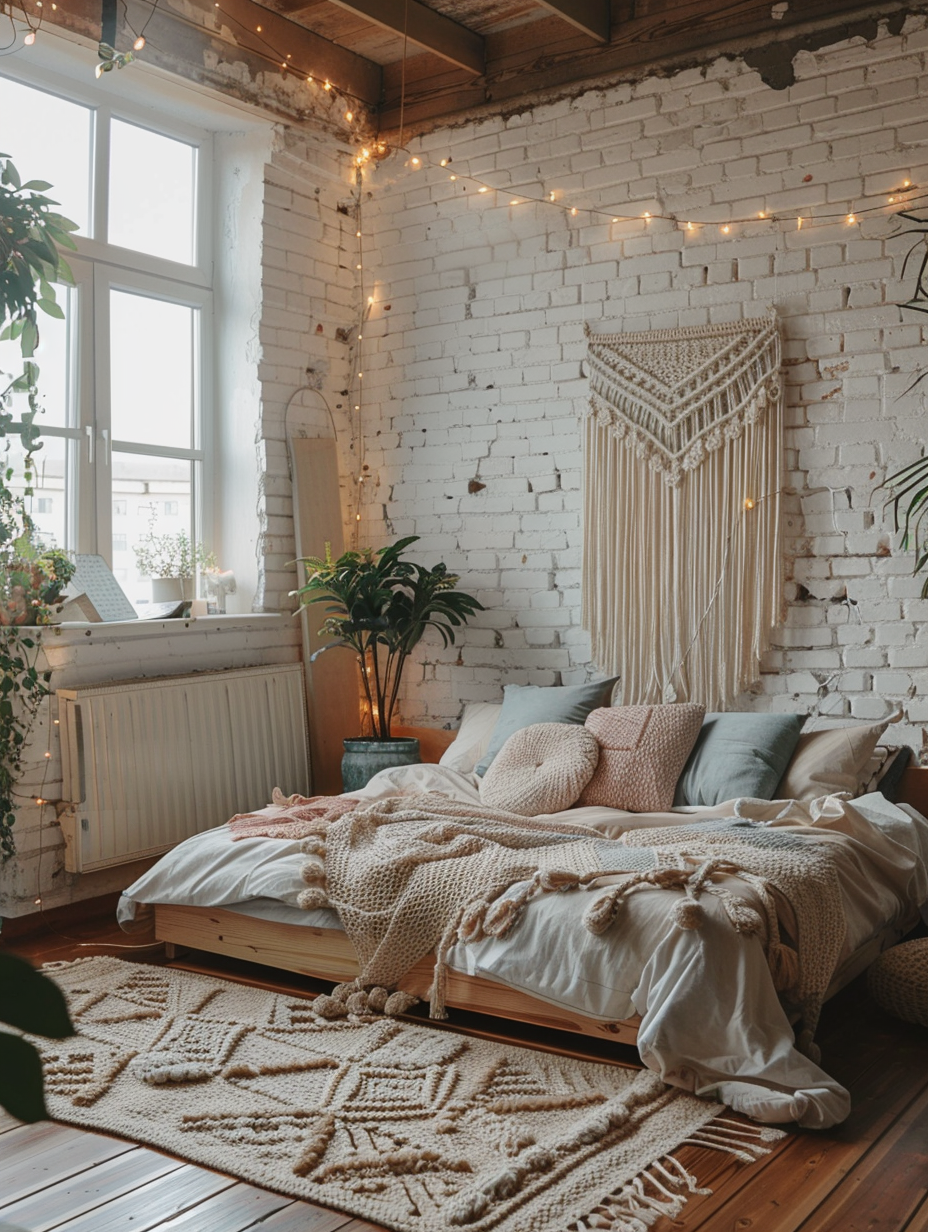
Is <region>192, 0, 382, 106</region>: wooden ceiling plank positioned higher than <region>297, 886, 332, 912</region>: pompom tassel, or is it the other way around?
<region>192, 0, 382, 106</region>: wooden ceiling plank

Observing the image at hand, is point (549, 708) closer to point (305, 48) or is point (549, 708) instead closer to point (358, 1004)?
point (358, 1004)

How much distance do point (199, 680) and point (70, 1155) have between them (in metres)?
2.19

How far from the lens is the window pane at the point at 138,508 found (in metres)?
4.49

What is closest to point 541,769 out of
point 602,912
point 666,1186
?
point 602,912

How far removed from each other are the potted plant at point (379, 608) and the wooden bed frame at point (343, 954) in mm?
1123

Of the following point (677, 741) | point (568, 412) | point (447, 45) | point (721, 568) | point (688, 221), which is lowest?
point (677, 741)

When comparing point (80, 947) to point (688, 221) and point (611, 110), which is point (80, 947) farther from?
point (611, 110)

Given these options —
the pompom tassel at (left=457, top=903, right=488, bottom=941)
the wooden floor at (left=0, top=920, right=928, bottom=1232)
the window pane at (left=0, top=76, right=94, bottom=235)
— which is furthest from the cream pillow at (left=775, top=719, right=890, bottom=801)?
the window pane at (left=0, top=76, right=94, bottom=235)

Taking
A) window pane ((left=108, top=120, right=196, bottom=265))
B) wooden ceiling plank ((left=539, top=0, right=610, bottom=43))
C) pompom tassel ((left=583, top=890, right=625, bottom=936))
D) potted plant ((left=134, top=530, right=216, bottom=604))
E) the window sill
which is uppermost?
wooden ceiling plank ((left=539, top=0, right=610, bottom=43))

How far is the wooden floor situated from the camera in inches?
79.6

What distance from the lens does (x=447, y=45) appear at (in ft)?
15.2

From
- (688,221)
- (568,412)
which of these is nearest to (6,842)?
(568,412)

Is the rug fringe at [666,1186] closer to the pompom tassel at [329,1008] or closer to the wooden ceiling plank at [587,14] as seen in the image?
the pompom tassel at [329,1008]

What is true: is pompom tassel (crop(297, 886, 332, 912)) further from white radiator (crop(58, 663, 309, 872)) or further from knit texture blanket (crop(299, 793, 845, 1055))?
white radiator (crop(58, 663, 309, 872))
